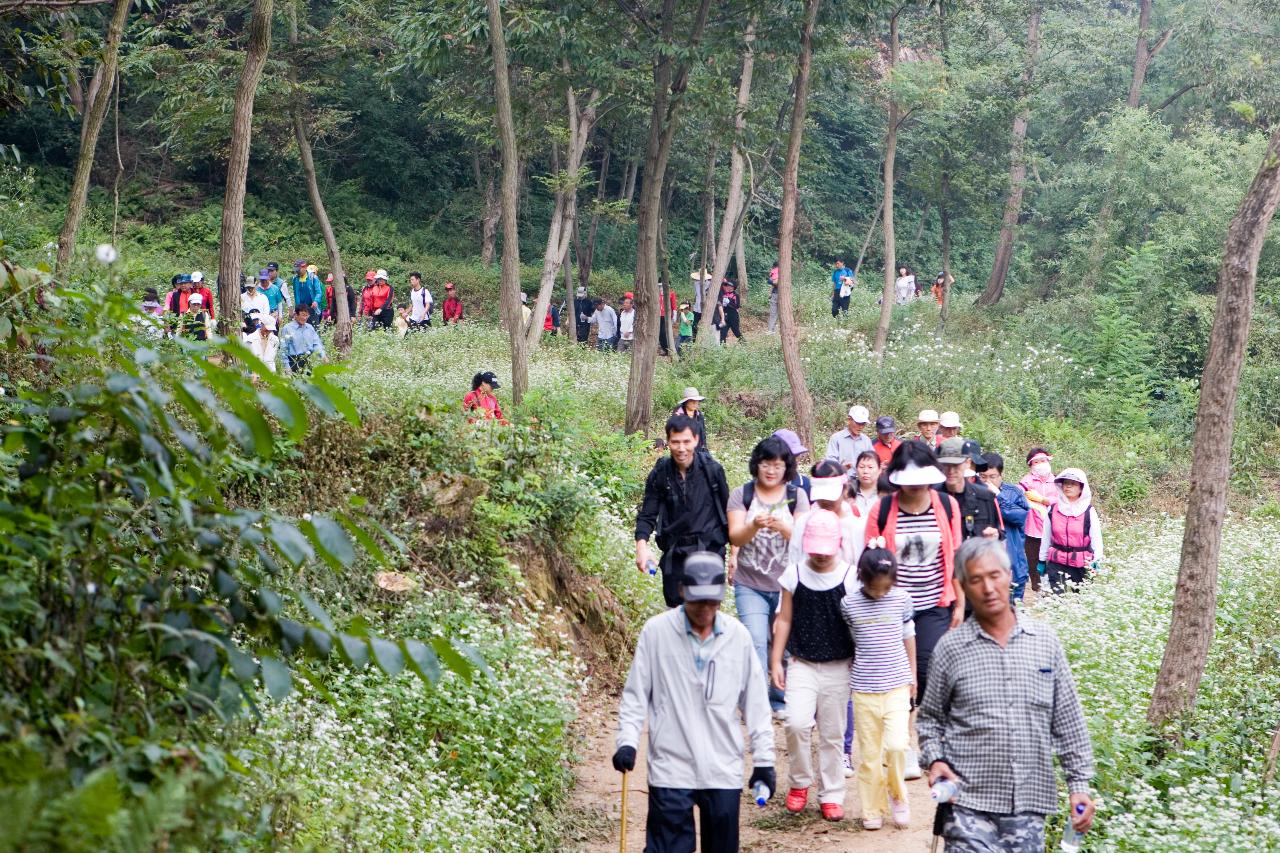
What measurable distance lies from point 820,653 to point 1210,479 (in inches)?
110

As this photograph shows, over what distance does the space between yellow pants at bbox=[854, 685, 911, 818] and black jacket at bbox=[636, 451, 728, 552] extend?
1.47 m

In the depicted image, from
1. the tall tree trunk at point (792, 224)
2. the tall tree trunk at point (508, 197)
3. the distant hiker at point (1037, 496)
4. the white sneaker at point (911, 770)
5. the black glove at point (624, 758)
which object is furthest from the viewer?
the tall tree trunk at point (792, 224)

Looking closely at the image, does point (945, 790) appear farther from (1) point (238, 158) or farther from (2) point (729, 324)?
(2) point (729, 324)

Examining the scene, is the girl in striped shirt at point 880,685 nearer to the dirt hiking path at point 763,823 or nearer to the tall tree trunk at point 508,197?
the dirt hiking path at point 763,823

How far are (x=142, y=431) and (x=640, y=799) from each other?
623cm

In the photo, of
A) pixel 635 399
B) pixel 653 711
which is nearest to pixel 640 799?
pixel 653 711

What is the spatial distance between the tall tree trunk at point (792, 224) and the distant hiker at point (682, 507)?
36.0 feet

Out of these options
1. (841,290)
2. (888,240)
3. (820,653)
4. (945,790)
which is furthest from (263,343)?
(841,290)

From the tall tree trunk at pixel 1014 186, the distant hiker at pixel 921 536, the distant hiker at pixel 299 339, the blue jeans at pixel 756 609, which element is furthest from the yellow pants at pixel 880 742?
the tall tree trunk at pixel 1014 186

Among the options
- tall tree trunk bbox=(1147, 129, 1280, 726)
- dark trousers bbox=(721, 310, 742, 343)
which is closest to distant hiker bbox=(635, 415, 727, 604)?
tall tree trunk bbox=(1147, 129, 1280, 726)

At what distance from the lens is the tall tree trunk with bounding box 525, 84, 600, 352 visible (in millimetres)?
25531

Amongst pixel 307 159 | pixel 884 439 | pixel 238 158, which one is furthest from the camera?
pixel 307 159

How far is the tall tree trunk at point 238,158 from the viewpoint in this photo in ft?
39.9

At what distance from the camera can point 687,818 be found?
595 centimetres
